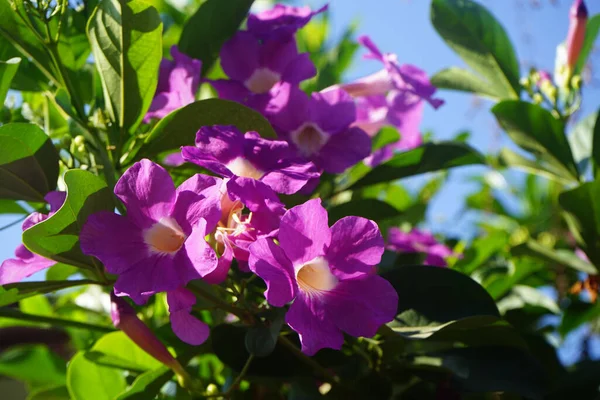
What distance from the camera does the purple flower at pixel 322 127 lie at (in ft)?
3.71

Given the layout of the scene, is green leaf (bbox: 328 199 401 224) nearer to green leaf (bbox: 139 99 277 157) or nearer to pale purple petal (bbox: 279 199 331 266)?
green leaf (bbox: 139 99 277 157)

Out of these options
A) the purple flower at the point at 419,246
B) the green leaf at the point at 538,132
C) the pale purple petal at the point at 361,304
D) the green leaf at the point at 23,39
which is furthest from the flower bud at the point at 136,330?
the green leaf at the point at 538,132

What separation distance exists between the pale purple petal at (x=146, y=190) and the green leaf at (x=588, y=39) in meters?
1.22

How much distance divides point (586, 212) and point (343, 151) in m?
0.59

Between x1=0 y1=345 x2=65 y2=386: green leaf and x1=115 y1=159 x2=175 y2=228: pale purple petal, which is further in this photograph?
x1=0 y1=345 x2=65 y2=386: green leaf

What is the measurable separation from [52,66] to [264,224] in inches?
20.1

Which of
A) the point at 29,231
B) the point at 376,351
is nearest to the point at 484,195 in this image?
the point at 376,351

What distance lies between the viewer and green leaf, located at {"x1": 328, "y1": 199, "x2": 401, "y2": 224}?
117 cm

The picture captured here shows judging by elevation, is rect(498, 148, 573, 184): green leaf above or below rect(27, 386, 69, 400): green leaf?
above

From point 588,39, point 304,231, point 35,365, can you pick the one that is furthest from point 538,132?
point 35,365

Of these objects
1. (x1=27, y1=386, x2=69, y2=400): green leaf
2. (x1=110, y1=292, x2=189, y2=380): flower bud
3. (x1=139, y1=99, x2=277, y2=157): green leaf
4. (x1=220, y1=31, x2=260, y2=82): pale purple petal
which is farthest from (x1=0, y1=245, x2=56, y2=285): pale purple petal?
(x1=27, y1=386, x2=69, y2=400): green leaf

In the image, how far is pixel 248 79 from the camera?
1.21 m

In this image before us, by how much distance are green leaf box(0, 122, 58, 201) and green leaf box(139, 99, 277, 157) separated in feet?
0.48

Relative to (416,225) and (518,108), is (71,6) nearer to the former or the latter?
(518,108)
